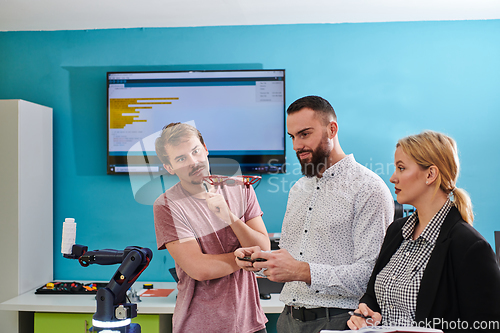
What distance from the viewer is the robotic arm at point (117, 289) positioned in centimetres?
92

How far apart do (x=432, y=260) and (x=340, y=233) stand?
0.92 ft

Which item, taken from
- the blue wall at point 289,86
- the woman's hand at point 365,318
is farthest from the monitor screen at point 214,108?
the woman's hand at point 365,318

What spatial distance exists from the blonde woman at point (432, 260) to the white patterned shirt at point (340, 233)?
61 mm

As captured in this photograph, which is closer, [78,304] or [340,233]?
[340,233]

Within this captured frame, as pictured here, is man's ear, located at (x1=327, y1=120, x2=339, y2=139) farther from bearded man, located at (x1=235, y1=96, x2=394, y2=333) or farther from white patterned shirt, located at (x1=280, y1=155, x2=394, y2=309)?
white patterned shirt, located at (x1=280, y1=155, x2=394, y2=309)

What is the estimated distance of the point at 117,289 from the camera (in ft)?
3.11

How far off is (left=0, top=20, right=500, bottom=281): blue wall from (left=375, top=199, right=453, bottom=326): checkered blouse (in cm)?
135

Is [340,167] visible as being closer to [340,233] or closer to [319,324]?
[340,233]

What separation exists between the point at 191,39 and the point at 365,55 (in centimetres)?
114

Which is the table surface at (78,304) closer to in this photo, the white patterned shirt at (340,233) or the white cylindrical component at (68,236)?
the white patterned shirt at (340,233)

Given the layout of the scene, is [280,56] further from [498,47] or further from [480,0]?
[498,47]

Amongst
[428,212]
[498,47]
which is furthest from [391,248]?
[498,47]

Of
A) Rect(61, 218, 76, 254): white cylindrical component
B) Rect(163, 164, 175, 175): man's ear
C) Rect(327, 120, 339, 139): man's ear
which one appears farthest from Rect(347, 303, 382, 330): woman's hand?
Rect(61, 218, 76, 254): white cylindrical component

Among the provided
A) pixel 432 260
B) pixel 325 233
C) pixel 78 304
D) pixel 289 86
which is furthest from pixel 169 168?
pixel 289 86
